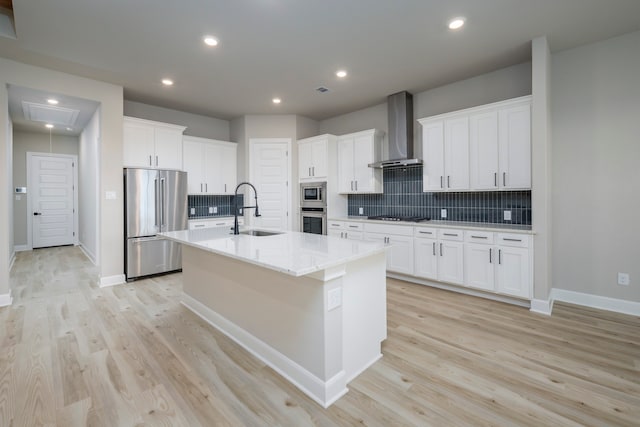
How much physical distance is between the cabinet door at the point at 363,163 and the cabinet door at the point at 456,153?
4.05ft

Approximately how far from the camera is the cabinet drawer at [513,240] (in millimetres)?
3203

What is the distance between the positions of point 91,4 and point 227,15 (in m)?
1.11

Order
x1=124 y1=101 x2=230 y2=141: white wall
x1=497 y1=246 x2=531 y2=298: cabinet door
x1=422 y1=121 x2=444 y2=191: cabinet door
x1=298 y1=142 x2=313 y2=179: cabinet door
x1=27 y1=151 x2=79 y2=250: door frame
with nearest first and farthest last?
1. x1=497 y1=246 x2=531 y2=298: cabinet door
2. x1=422 y1=121 x2=444 y2=191: cabinet door
3. x1=124 y1=101 x2=230 y2=141: white wall
4. x1=298 y1=142 x2=313 y2=179: cabinet door
5. x1=27 y1=151 x2=79 y2=250: door frame

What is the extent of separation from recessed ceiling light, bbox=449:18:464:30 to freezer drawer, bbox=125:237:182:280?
4733 millimetres

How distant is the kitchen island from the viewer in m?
1.80

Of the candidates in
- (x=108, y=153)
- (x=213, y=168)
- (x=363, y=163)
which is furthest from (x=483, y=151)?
(x=108, y=153)

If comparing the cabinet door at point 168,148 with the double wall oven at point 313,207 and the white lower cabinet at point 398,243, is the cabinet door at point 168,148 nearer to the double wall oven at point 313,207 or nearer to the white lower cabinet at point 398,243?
the double wall oven at point 313,207

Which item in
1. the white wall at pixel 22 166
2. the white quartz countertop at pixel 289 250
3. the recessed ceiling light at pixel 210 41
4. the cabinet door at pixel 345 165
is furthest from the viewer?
the white wall at pixel 22 166

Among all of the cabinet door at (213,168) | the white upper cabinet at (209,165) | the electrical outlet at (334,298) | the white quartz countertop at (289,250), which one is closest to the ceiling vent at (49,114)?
the white upper cabinet at (209,165)

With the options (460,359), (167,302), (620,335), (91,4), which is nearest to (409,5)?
(91,4)

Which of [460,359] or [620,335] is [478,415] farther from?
[620,335]

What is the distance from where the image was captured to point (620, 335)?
8.57 ft

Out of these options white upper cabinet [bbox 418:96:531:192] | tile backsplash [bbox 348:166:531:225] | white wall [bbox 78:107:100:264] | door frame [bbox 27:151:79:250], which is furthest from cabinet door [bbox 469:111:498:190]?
door frame [bbox 27:151:79:250]

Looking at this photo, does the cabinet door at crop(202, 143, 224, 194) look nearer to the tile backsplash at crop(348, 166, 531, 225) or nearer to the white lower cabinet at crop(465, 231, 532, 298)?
the tile backsplash at crop(348, 166, 531, 225)
